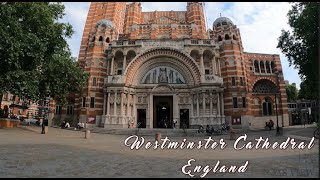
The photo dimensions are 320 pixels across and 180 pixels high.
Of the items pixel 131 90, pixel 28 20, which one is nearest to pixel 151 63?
pixel 131 90

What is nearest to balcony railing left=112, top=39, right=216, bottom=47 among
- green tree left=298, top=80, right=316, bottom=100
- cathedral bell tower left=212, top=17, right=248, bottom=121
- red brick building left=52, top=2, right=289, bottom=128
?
red brick building left=52, top=2, right=289, bottom=128

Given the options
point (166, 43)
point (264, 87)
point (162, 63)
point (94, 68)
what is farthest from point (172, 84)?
point (264, 87)

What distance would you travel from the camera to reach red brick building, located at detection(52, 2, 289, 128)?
3578 centimetres

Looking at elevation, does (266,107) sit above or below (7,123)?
above

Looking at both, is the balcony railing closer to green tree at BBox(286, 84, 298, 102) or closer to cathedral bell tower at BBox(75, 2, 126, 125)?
cathedral bell tower at BBox(75, 2, 126, 125)

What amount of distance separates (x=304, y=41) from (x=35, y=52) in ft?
80.3

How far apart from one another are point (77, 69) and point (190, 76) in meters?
15.7

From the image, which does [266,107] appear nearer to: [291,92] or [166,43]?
[166,43]

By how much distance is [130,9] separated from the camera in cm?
5112

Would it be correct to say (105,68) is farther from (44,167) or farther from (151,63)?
(44,167)

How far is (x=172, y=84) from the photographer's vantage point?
123 feet

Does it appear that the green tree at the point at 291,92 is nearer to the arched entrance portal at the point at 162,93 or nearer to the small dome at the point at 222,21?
the small dome at the point at 222,21

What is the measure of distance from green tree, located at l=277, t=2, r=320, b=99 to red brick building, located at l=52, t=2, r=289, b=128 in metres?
9.40

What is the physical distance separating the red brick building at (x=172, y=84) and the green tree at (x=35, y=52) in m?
7.54
